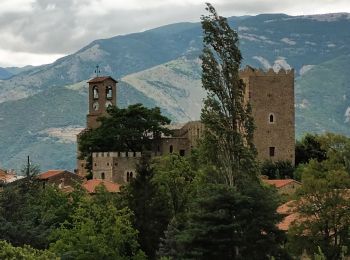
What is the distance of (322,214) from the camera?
43.7 m

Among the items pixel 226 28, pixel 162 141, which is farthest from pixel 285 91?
pixel 226 28

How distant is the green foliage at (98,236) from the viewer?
43406 millimetres

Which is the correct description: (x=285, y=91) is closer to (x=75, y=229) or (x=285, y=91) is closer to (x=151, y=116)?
(x=151, y=116)

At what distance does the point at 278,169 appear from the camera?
7656cm

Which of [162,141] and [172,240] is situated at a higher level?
[162,141]

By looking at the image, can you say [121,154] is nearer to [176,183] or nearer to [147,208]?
[176,183]

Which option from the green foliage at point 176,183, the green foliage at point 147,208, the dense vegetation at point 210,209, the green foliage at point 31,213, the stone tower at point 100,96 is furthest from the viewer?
the stone tower at point 100,96

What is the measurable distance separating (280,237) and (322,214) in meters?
4.67

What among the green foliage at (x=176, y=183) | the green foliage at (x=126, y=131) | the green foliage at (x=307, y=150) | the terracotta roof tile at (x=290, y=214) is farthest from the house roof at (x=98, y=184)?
the terracotta roof tile at (x=290, y=214)

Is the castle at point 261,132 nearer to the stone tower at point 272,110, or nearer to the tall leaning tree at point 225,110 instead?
the stone tower at point 272,110

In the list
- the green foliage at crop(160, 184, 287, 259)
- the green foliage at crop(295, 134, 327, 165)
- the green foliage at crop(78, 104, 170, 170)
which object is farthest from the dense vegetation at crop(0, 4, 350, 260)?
the green foliage at crop(295, 134, 327, 165)

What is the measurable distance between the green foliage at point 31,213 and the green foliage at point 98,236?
3.34 feet

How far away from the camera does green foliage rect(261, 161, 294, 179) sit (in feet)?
249

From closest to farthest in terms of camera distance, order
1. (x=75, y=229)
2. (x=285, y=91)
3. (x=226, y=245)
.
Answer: (x=226, y=245) < (x=75, y=229) < (x=285, y=91)
